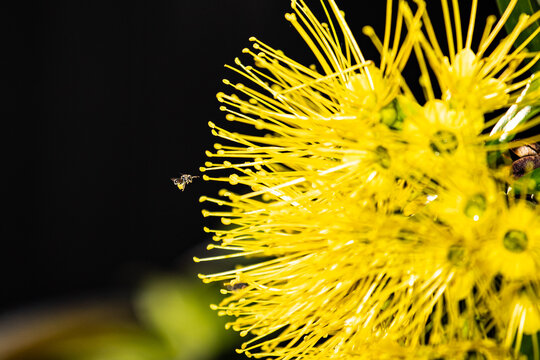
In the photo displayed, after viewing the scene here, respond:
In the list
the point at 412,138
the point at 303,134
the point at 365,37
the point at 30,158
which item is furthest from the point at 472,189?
the point at 30,158

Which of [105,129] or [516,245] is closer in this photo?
[516,245]

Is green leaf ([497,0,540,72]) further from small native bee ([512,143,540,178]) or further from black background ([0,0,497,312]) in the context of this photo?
black background ([0,0,497,312])

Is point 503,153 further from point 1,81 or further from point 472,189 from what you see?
point 1,81

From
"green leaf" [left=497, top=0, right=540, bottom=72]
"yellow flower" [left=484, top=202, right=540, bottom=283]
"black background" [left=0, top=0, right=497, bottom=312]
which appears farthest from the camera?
"black background" [left=0, top=0, right=497, bottom=312]

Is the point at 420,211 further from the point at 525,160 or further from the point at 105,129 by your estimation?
the point at 105,129

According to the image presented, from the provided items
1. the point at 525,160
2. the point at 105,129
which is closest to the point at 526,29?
the point at 525,160

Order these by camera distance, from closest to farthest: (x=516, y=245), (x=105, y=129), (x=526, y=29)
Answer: (x=516, y=245) < (x=526, y=29) < (x=105, y=129)

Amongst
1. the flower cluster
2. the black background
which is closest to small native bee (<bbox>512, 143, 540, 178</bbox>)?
the flower cluster

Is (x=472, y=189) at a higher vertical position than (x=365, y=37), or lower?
lower
